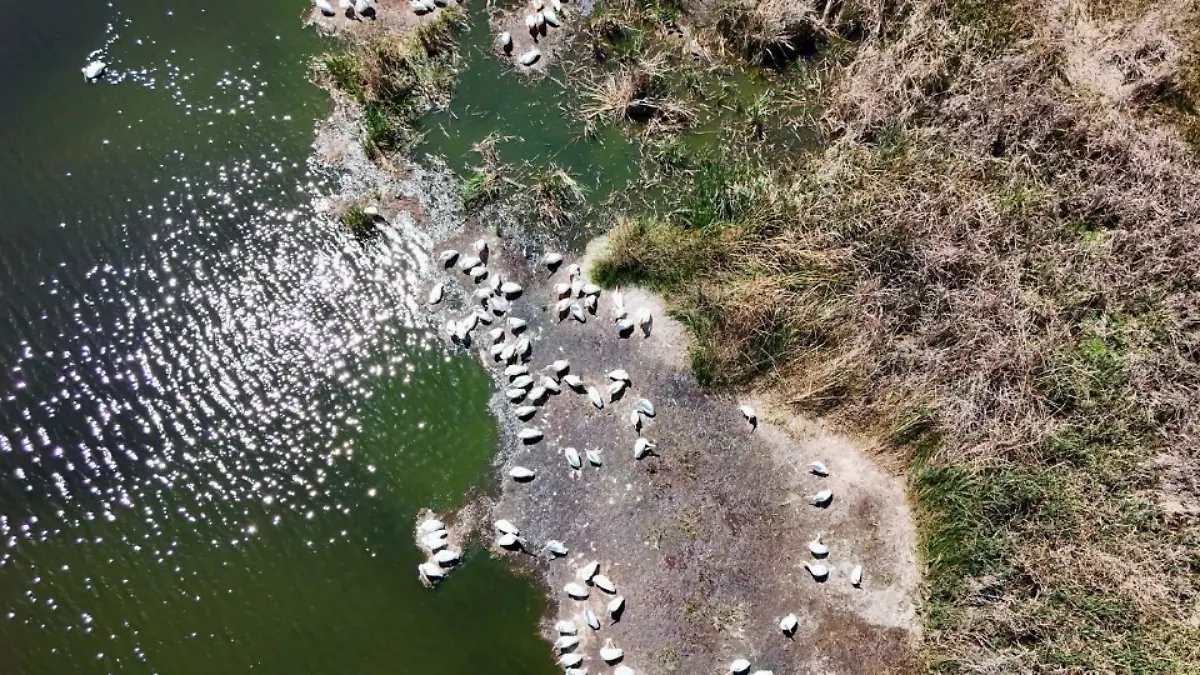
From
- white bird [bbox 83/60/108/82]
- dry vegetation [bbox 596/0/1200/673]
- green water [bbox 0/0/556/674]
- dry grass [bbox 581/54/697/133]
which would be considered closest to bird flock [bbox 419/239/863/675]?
green water [bbox 0/0/556/674]

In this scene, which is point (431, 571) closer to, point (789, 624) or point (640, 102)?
point (789, 624)

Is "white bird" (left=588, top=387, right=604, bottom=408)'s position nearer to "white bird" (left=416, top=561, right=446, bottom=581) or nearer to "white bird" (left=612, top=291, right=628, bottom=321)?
"white bird" (left=612, top=291, right=628, bottom=321)

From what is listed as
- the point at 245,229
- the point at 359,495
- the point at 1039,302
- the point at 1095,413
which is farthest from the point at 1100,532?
the point at 245,229

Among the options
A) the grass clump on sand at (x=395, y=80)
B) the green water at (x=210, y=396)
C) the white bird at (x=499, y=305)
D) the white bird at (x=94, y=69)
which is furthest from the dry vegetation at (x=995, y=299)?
the white bird at (x=94, y=69)

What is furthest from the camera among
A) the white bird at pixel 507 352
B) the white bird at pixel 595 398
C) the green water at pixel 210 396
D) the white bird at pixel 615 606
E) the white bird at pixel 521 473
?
the white bird at pixel 507 352

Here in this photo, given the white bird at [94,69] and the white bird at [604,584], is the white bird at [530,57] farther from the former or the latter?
the white bird at [604,584]

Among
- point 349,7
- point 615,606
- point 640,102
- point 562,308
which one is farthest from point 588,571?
point 349,7
